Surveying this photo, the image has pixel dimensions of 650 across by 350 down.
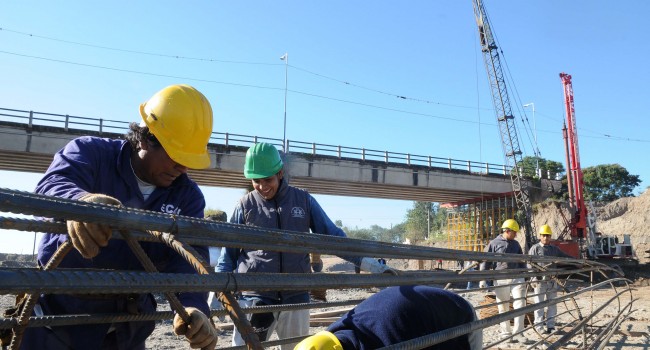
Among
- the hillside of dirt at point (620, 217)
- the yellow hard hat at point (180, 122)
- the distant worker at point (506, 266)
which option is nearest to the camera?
the yellow hard hat at point (180, 122)

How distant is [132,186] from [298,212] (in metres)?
1.58

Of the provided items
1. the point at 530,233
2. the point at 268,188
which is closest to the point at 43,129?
the point at 268,188

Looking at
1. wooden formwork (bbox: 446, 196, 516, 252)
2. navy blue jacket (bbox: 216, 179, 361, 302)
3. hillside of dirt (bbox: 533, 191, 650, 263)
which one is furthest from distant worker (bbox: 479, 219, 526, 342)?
hillside of dirt (bbox: 533, 191, 650, 263)

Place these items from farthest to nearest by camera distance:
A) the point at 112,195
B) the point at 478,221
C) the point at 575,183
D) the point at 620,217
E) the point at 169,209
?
the point at 620,217 → the point at 478,221 → the point at 575,183 → the point at 169,209 → the point at 112,195

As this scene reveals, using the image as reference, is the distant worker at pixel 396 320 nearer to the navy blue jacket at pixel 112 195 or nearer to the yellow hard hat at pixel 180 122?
the navy blue jacket at pixel 112 195

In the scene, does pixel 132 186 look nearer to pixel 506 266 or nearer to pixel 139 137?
pixel 139 137

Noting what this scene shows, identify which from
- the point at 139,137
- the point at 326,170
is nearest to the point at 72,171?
the point at 139,137

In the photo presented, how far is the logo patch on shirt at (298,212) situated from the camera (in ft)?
11.9

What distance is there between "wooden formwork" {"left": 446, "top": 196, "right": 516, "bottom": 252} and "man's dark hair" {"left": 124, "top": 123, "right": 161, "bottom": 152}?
31275 mm

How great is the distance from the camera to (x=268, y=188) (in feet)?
11.7

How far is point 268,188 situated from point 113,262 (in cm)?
163

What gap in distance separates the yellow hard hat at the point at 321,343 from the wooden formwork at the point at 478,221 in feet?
104

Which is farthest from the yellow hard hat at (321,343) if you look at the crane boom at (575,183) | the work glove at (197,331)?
the crane boom at (575,183)

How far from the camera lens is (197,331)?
5.32 ft
